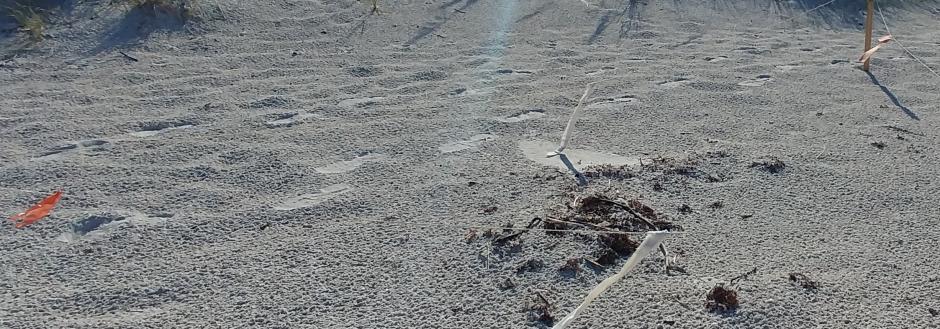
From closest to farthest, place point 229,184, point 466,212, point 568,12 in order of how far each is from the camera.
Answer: point 466,212
point 229,184
point 568,12

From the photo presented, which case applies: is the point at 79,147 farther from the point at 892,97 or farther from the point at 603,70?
the point at 892,97

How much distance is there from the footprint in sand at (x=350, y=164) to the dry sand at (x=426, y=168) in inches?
1.0

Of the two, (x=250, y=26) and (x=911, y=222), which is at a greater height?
(x=250, y=26)

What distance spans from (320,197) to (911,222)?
1.93 m

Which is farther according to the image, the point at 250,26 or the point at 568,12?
the point at 568,12

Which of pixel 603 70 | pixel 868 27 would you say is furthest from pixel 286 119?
pixel 868 27

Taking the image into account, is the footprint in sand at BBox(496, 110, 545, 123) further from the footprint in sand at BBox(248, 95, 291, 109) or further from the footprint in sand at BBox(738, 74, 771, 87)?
the footprint in sand at BBox(738, 74, 771, 87)

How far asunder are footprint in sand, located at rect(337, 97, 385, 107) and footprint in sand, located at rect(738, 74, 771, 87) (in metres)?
1.88

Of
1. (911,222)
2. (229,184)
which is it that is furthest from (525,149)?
(911,222)

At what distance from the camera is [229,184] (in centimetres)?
281

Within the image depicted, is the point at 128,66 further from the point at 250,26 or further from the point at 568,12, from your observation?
the point at 568,12

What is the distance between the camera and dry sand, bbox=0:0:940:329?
210 centimetres

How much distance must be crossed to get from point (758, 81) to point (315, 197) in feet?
8.56

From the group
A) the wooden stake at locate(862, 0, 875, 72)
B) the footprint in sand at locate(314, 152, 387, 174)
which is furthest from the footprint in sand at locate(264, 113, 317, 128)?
the wooden stake at locate(862, 0, 875, 72)
